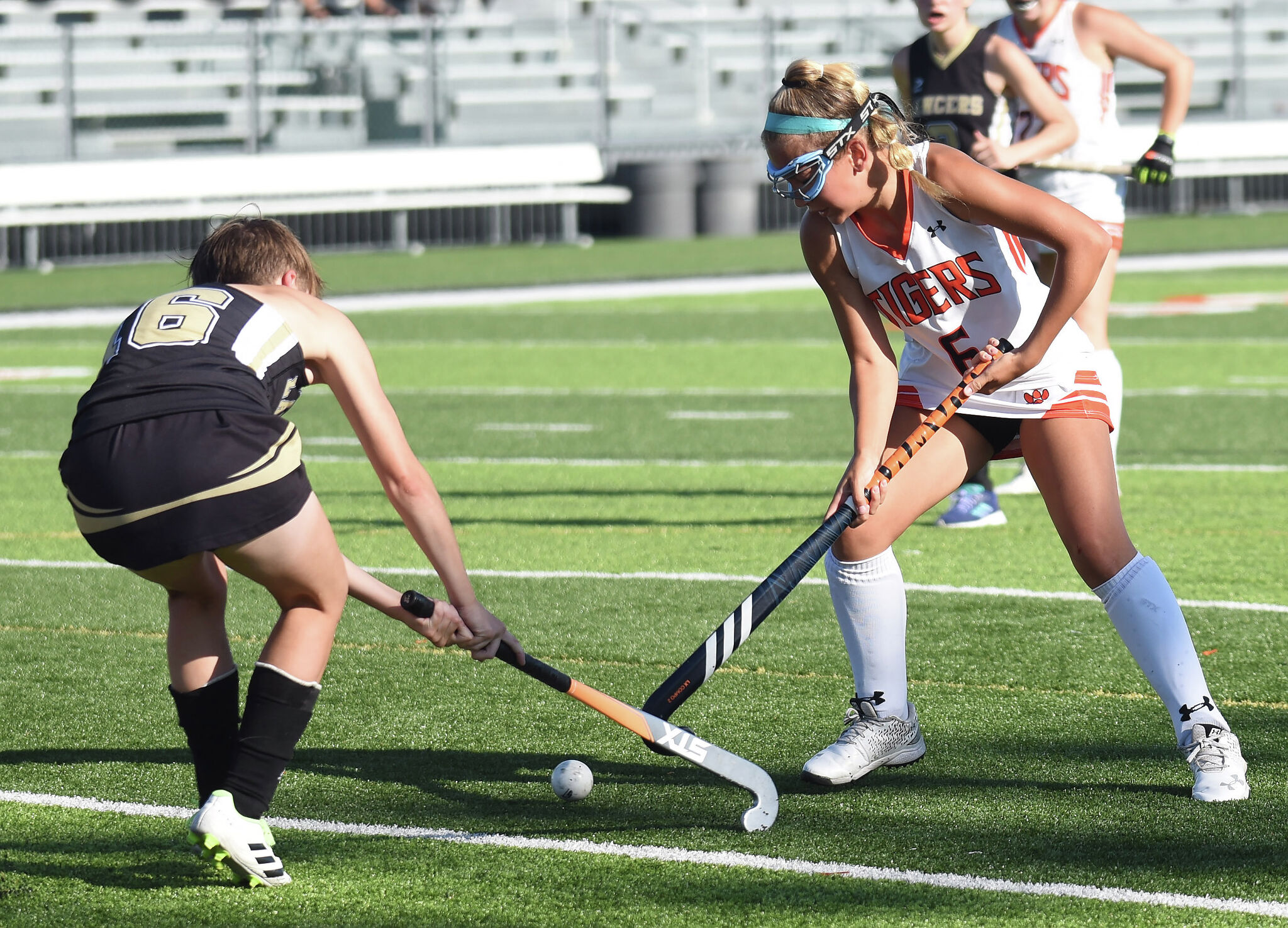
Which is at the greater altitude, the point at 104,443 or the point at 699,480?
the point at 104,443

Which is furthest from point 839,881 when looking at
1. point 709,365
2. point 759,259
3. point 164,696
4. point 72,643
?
point 759,259

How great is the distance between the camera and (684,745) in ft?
13.5

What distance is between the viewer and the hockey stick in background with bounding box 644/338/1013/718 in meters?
4.26

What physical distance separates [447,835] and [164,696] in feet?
5.16

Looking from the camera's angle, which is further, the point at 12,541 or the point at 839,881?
the point at 12,541

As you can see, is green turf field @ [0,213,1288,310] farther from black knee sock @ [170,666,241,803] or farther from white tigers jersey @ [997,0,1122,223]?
black knee sock @ [170,666,241,803]

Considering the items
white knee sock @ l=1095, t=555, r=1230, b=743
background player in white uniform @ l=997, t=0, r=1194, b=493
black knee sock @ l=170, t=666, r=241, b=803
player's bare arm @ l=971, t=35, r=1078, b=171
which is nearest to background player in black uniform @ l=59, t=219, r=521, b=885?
black knee sock @ l=170, t=666, r=241, b=803

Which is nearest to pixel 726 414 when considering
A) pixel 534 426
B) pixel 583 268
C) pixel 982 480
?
pixel 534 426

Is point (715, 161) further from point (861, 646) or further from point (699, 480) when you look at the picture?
point (861, 646)

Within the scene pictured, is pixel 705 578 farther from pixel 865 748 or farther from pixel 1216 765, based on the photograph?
pixel 1216 765

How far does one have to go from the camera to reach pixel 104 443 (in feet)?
11.5

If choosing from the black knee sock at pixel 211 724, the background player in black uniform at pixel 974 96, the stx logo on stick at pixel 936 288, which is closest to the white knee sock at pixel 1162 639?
the stx logo on stick at pixel 936 288

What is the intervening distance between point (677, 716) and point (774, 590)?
32.3 inches

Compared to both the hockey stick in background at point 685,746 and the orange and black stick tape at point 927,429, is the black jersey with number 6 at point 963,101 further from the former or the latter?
the hockey stick in background at point 685,746
